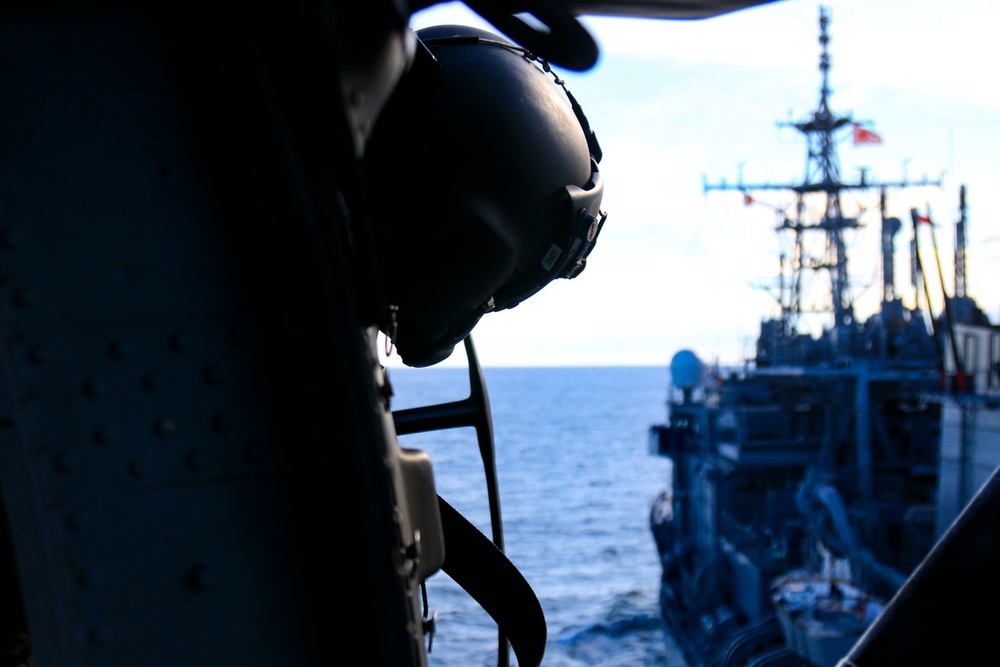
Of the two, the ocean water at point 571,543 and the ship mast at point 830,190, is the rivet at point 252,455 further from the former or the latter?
the ship mast at point 830,190

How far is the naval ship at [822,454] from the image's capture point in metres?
18.2

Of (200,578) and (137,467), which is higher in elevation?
(137,467)

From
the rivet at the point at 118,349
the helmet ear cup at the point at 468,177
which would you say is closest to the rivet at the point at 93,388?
the rivet at the point at 118,349

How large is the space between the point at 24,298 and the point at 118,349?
165 millimetres

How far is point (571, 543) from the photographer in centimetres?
5691

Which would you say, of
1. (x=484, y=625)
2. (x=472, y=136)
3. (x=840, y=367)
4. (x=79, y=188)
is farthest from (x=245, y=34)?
(x=484, y=625)

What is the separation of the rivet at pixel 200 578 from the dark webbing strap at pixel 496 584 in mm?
1545

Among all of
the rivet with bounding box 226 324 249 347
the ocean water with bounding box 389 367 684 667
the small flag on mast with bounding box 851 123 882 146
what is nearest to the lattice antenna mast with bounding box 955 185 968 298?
the small flag on mast with bounding box 851 123 882 146

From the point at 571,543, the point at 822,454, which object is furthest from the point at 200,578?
the point at 571,543

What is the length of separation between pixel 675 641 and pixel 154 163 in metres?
27.5

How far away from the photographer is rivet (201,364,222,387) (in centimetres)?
150

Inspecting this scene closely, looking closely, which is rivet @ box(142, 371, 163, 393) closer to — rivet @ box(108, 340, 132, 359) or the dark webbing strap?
rivet @ box(108, 340, 132, 359)

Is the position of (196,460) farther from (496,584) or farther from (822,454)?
(822,454)

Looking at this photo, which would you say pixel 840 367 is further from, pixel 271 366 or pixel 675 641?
pixel 271 366
